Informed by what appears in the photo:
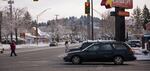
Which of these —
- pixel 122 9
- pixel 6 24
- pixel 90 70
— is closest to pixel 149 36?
pixel 122 9

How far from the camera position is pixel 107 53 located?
2842cm

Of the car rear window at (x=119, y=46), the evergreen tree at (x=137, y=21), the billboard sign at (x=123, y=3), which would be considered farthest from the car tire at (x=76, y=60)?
the evergreen tree at (x=137, y=21)

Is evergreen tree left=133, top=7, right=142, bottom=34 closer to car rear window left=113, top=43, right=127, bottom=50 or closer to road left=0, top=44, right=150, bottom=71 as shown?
road left=0, top=44, right=150, bottom=71

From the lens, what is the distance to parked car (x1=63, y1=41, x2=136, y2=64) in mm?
28391

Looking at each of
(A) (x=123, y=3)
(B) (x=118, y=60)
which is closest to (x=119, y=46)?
(B) (x=118, y=60)

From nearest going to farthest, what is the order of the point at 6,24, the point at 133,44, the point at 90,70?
the point at 90,70, the point at 133,44, the point at 6,24

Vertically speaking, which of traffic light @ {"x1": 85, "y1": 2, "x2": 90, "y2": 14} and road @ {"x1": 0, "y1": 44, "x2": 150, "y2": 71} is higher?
traffic light @ {"x1": 85, "y1": 2, "x2": 90, "y2": 14}

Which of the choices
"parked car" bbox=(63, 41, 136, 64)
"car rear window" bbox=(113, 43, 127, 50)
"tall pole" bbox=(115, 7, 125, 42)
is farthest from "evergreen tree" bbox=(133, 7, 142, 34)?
"parked car" bbox=(63, 41, 136, 64)

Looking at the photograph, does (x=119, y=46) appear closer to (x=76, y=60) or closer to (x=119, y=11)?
(x=76, y=60)

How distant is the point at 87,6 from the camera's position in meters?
43.9

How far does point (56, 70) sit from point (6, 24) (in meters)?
110

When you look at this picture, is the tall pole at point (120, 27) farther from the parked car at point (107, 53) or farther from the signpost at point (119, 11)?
the parked car at point (107, 53)

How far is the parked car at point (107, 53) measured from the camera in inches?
1118

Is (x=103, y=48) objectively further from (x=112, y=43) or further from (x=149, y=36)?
(x=149, y=36)
